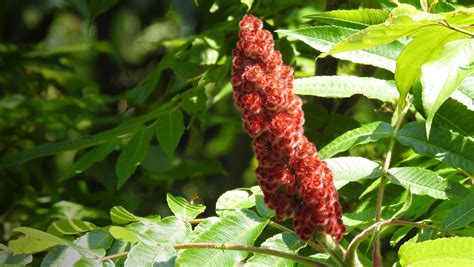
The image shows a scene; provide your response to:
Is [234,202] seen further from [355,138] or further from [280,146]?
[280,146]

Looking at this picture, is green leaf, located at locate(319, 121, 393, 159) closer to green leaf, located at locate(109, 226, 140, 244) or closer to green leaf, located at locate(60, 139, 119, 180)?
green leaf, located at locate(109, 226, 140, 244)

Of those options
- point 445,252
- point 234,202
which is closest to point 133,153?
point 234,202

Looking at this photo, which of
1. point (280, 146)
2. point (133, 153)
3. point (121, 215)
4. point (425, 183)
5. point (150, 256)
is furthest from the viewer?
point (133, 153)

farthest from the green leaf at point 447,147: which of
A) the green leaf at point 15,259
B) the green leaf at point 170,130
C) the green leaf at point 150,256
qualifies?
the green leaf at point 15,259

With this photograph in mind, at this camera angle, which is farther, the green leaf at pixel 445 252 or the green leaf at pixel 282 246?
the green leaf at pixel 282 246

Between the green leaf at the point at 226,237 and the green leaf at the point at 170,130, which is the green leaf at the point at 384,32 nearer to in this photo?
the green leaf at the point at 226,237

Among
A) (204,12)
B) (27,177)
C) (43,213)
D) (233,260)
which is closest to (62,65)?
(27,177)
